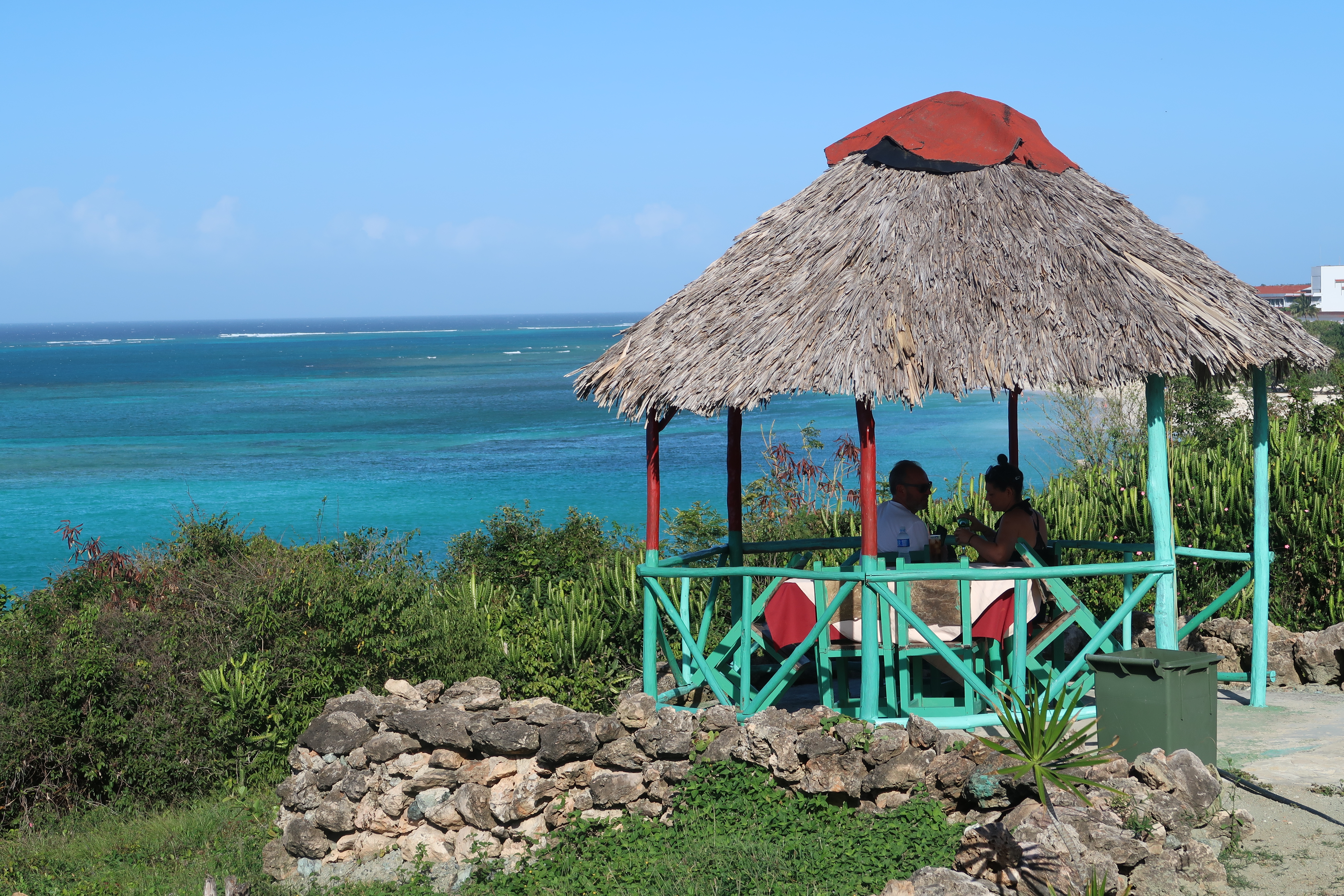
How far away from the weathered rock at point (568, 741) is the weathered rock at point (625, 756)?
8 centimetres

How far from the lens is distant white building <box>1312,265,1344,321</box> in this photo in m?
114

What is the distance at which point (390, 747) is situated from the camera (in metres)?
6.68

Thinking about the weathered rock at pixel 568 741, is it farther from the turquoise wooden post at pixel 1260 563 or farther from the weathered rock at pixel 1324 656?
the weathered rock at pixel 1324 656

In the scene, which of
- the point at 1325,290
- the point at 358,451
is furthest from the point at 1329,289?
the point at 358,451

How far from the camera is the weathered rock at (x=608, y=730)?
20.7 ft

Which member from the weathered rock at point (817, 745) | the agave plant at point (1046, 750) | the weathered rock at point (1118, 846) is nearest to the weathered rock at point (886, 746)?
the weathered rock at point (817, 745)

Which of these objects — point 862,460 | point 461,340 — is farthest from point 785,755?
point 461,340

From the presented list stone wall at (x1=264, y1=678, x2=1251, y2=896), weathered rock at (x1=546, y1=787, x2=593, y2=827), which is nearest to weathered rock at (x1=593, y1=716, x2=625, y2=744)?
stone wall at (x1=264, y1=678, x2=1251, y2=896)

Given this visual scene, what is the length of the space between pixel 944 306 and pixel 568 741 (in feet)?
9.79

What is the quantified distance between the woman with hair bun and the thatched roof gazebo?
0.83 metres

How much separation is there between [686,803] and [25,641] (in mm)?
5213

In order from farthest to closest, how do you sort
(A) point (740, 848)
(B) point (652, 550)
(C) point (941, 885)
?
(B) point (652, 550) → (A) point (740, 848) → (C) point (941, 885)

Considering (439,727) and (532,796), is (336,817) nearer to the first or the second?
(439,727)

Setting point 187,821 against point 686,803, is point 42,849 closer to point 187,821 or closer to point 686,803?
point 187,821
